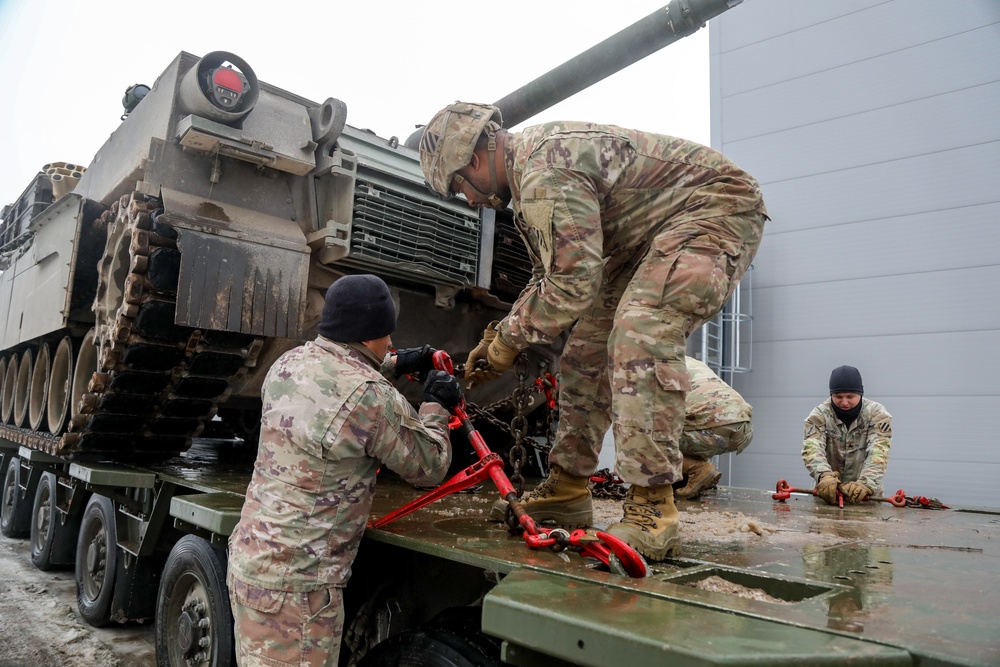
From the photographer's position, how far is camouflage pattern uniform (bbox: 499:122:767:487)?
2.36m

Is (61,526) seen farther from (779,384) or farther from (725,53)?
(725,53)

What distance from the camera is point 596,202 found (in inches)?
96.5

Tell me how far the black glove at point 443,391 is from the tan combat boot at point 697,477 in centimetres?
220

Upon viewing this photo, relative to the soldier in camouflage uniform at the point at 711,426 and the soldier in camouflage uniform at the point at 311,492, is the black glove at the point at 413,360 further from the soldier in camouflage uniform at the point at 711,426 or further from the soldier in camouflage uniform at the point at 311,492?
the soldier in camouflage uniform at the point at 711,426

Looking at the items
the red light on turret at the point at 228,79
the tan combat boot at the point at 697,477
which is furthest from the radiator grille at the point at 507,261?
A: the red light on turret at the point at 228,79

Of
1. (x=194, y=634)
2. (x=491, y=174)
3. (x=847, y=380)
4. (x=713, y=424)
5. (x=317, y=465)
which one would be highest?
(x=491, y=174)

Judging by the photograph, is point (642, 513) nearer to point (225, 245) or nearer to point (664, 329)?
point (664, 329)

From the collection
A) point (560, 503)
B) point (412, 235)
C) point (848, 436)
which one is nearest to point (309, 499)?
point (560, 503)

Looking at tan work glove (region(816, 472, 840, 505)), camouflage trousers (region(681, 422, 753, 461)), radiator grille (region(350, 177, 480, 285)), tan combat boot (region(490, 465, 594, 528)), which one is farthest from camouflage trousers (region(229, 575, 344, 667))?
tan work glove (region(816, 472, 840, 505))

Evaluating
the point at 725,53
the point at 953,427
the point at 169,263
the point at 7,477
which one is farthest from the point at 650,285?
the point at 725,53

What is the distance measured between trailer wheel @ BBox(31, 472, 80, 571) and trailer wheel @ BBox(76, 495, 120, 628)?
0.79 m

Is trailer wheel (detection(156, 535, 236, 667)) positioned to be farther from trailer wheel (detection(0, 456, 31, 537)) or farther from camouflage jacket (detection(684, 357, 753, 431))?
trailer wheel (detection(0, 456, 31, 537))

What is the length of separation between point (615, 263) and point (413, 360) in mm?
823

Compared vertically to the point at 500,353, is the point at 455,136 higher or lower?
higher
